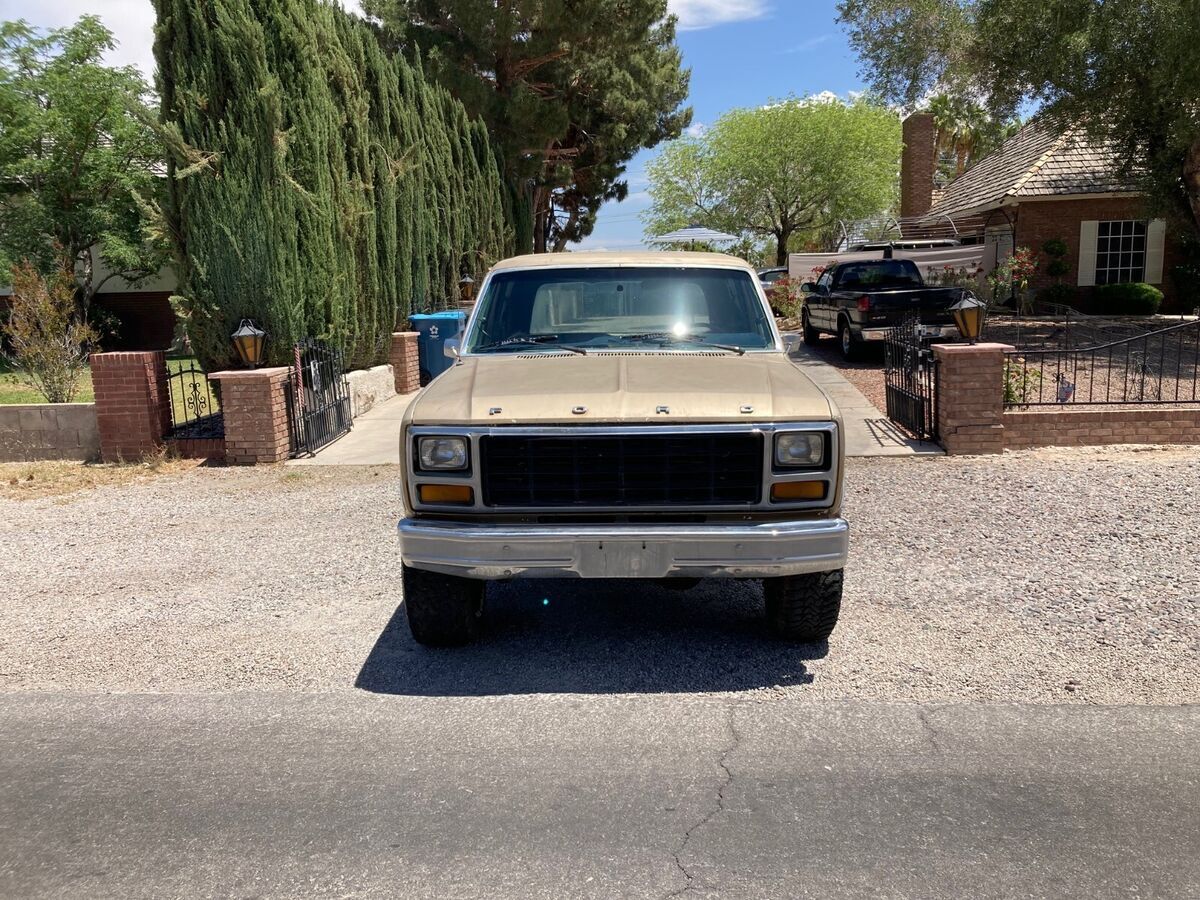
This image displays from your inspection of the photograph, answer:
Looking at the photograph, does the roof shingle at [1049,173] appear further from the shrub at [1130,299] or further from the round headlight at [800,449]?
the round headlight at [800,449]

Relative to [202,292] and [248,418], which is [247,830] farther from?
[202,292]

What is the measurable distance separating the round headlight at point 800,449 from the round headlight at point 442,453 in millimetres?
1371

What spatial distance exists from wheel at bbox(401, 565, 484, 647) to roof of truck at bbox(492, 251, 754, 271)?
2055 mm

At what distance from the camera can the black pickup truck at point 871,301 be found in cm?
1477

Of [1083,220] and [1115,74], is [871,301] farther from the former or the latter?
[1083,220]

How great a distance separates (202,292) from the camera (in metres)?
10.3

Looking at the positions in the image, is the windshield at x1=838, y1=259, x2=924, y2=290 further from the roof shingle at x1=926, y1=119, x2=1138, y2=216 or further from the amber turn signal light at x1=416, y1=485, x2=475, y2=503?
the amber turn signal light at x1=416, y1=485, x2=475, y2=503

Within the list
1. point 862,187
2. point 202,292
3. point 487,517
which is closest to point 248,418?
point 202,292

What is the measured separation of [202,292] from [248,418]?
1.71 metres

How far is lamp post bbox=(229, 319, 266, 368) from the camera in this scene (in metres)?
9.52

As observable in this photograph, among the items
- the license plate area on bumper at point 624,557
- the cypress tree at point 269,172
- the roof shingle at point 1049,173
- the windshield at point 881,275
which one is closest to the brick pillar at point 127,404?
the cypress tree at point 269,172

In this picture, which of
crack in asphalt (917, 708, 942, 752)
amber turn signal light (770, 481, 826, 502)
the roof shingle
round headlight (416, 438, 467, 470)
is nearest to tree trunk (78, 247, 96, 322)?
round headlight (416, 438, 467, 470)

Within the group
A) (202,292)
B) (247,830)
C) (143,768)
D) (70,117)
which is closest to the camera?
(247,830)

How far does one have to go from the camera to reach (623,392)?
14.4ft
